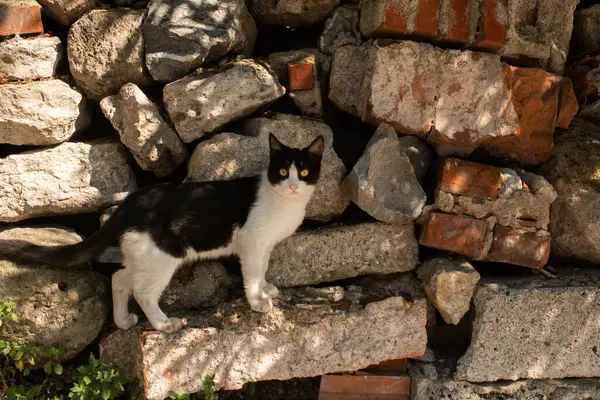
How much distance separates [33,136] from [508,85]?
261 centimetres

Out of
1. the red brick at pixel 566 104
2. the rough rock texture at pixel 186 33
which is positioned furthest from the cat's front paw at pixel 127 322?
the red brick at pixel 566 104

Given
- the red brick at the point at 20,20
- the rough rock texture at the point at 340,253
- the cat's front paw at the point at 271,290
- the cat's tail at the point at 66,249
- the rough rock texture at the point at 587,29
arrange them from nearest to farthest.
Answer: the cat's tail at the point at 66,249, the red brick at the point at 20,20, the cat's front paw at the point at 271,290, the rough rock texture at the point at 340,253, the rough rock texture at the point at 587,29

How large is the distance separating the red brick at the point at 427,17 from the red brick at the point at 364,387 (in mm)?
1945

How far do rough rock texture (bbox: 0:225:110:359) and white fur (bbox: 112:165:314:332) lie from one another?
0.49 ft

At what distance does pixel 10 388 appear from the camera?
2758mm

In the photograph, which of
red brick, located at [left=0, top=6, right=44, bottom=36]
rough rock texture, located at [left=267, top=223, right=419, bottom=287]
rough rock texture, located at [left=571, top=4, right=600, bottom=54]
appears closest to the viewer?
red brick, located at [left=0, top=6, right=44, bottom=36]

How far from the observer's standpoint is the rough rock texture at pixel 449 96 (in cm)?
284

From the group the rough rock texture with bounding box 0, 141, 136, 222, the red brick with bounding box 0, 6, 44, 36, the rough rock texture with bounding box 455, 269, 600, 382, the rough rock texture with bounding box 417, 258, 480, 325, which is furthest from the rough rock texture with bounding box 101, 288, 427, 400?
the red brick with bounding box 0, 6, 44, 36

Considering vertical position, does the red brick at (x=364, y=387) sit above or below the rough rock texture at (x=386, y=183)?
below

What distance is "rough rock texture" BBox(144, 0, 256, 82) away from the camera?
9.23 feet

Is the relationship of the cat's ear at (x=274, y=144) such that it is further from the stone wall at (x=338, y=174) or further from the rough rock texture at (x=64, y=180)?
the rough rock texture at (x=64, y=180)

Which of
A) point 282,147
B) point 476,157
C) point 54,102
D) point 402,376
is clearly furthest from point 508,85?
point 54,102

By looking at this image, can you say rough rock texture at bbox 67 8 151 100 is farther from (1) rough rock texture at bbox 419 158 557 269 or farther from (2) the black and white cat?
(1) rough rock texture at bbox 419 158 557 269

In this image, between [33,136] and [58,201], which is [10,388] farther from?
[33,136]
